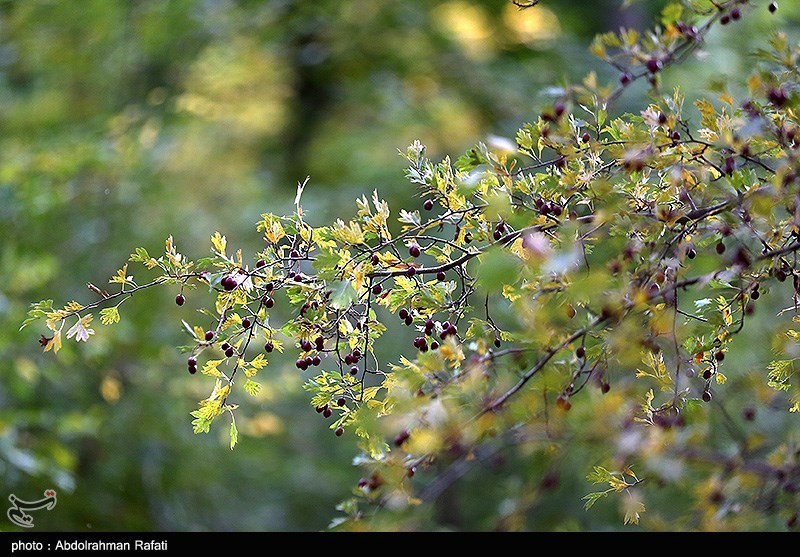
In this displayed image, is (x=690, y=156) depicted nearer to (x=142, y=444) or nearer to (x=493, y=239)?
(x=493, y=239)

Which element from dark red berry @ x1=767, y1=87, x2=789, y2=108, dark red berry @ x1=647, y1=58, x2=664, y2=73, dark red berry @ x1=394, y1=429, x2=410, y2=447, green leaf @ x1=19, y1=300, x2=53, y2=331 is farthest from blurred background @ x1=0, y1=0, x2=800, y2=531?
dark red berry @ x1=394, y1=429, x2=410, y2=447

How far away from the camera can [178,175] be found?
8188 millimetres

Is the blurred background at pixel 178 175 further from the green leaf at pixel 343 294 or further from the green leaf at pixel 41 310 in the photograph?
the green leaf at pixel 343 294

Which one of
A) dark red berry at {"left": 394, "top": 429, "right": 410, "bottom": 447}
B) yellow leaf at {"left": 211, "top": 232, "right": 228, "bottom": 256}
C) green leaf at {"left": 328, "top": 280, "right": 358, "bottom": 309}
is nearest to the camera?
dark red berry at {"left": 394, "top": 429, "right": 410, "bottom": 447}

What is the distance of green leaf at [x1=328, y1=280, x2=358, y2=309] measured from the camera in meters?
1.42

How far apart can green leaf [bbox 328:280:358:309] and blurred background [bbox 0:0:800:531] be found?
2.64 m

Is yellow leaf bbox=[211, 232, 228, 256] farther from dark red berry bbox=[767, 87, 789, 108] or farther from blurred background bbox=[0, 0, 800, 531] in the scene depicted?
blurred background bbox=[0, 0, 800, 531]

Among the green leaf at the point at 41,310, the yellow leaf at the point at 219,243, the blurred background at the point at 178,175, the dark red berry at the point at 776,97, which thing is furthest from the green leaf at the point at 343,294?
the blurred background at the point at 178,175

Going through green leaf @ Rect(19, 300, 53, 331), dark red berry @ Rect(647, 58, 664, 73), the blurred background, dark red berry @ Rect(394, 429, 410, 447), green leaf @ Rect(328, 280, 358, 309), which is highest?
dark red berry @ Rect(647, 58, 664, 73)

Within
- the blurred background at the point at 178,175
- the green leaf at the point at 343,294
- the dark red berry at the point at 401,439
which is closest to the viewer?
the dark red berry at the point at 401,439

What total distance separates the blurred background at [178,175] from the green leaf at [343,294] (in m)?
2.64

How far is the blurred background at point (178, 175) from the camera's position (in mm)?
4566

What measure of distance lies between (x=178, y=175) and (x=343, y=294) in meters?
7.08

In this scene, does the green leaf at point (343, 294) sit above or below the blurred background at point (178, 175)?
above
